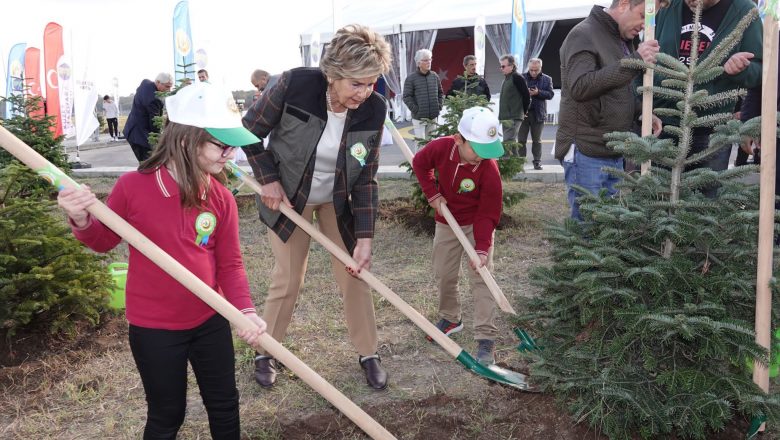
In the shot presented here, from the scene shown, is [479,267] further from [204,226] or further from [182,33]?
[182,33]

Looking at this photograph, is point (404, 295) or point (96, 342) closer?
point (96, 342)

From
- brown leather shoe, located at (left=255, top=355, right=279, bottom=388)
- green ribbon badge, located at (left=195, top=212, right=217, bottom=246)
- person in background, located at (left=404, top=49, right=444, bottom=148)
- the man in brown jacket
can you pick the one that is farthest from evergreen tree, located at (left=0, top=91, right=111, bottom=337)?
person in background, located at (left=404, top=49, right=444, bottom=148)

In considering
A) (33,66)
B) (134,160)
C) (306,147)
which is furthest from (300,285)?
(33,66)

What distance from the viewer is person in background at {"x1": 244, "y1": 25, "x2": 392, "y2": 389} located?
302 cm

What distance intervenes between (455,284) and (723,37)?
2206mm

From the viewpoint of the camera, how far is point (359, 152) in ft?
10.3

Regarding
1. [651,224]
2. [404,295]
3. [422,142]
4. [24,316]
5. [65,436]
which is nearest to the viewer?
[651,224]

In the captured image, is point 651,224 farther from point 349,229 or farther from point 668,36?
point 668,36

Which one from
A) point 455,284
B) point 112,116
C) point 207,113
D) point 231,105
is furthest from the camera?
point 112,116

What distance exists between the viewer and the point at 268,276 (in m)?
5.49

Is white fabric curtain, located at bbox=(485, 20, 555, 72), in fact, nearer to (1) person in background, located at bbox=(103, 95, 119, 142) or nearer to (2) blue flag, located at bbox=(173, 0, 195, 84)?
(2) blue flag, located at bbox=(173, 0, 195, 84)

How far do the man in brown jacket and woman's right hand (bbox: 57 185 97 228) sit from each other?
2.60 metres

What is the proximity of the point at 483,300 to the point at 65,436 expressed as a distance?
2.33 meters

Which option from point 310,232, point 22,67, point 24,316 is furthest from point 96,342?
point 22,67
